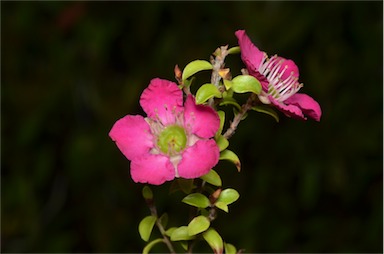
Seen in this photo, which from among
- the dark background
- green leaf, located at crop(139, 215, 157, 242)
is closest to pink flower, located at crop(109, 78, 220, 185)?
green leaf, located at crop(139, 215, 157, 242)

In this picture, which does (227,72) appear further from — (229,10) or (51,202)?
(51,202)

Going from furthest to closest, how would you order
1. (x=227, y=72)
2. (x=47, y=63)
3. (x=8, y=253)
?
(x=47, y=63)
(x=8, y=253)
(x=227, y=72)

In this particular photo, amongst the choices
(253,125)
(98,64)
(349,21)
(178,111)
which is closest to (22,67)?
(98,64)

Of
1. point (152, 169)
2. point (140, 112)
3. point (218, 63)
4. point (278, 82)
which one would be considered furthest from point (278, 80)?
point (140, 112)

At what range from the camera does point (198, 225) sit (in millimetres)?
712

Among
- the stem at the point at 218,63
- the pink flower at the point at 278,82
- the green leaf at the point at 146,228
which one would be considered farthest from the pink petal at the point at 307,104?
the green leaf at the point at 146,228

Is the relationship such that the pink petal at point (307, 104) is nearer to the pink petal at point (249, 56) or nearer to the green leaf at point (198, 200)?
the pink petal at point (249, 56)

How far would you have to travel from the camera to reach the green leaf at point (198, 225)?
0.70 metres

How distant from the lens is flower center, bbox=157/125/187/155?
2.46ft

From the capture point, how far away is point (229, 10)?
2.21 metres

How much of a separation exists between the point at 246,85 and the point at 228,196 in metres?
0.13

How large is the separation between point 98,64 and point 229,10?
0.49 m

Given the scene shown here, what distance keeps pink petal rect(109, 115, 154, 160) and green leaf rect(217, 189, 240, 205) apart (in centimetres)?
10

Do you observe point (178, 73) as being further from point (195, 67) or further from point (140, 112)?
point (140, 112)
